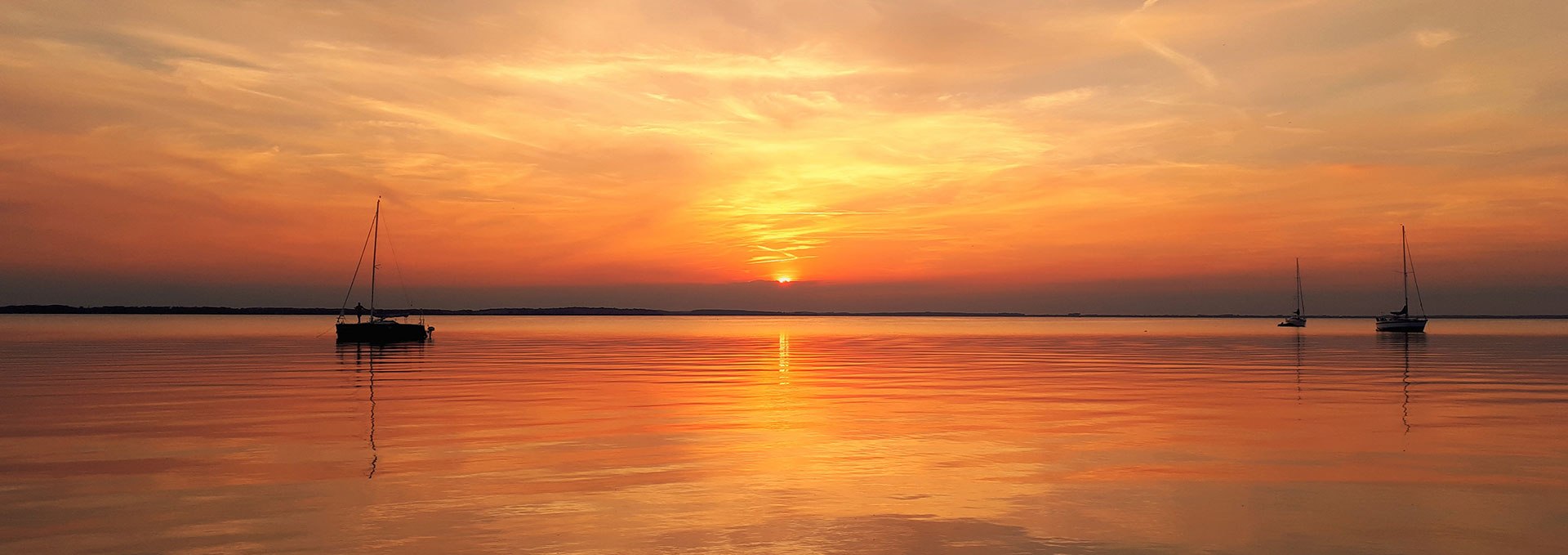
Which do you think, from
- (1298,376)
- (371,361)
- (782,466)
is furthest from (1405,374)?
(371,361)

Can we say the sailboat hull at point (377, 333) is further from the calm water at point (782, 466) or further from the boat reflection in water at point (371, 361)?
the calm water at point (782, 466)

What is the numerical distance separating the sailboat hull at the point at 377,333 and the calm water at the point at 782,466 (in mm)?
44554

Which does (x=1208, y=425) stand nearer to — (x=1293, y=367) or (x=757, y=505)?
(x=757, y=505)

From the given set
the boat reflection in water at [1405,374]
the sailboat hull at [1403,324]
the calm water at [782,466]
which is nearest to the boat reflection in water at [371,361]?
the calm water at [782,466]

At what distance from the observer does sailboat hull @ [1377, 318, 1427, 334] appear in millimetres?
137625

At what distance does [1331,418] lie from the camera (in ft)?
98.9

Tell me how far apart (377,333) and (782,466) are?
80250 mm

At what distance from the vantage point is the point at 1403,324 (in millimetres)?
138500

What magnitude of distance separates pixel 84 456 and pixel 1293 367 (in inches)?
2212

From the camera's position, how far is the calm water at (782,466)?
572 inches

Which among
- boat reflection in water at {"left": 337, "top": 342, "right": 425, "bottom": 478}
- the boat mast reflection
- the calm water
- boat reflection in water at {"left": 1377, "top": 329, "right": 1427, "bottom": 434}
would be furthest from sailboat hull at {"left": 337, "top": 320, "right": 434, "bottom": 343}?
boat reflection in water at {"left": 1377, "top": 329, "right": 1427, "bottom": 434}

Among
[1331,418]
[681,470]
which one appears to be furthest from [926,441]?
[1331,418]

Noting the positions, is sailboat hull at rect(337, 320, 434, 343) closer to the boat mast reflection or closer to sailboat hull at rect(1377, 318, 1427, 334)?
the boat mast reflection

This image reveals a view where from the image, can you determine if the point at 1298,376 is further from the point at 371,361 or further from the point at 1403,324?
the point at 1403,324
